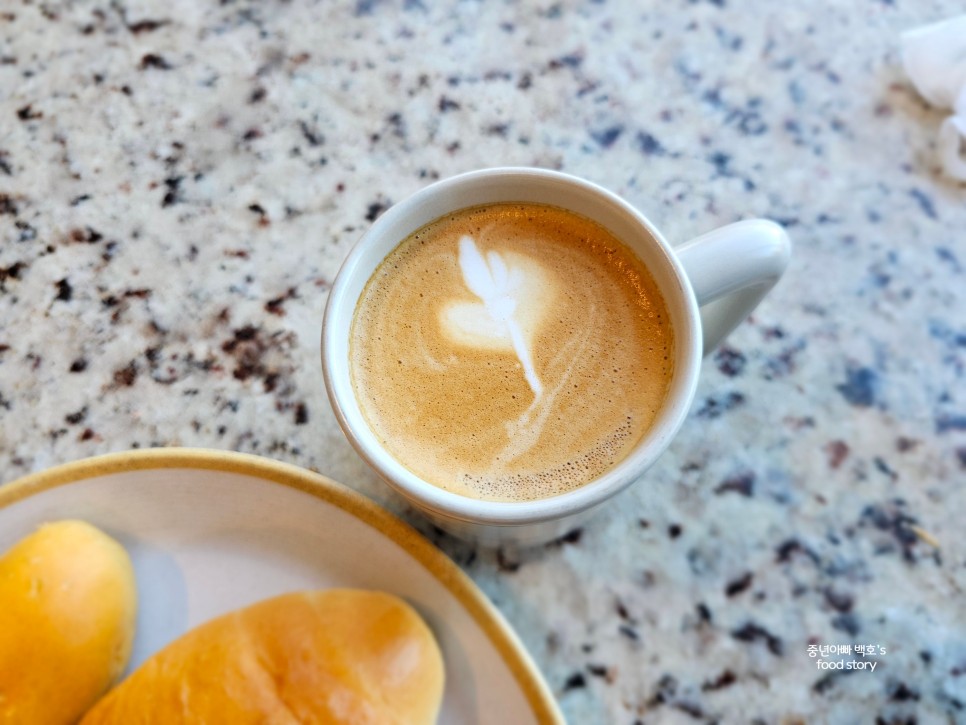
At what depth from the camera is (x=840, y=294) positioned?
731 millimetres

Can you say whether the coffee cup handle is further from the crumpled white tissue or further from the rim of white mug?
the crumpled white tissue

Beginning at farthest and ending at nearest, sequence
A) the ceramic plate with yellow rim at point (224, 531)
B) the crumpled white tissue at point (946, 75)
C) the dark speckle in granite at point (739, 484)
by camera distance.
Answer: the crumpled white tissue at point (946, 75), the dark speckle in granite at point (739, 484), the ceramic plate with yellow rim at point (224, 531)

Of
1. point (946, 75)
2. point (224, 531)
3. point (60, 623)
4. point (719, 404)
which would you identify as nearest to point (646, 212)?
point (719, 404)

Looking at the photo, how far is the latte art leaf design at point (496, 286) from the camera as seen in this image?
55cm

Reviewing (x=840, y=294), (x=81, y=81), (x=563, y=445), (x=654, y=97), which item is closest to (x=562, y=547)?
(x=563, y=445)

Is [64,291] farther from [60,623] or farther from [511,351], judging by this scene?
[511,351]

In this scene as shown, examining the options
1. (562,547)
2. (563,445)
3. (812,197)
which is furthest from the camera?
(812,197)

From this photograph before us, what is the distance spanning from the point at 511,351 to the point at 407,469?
0.39 feet

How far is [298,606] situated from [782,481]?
421 millimetres

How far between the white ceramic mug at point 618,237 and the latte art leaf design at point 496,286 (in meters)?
0.04

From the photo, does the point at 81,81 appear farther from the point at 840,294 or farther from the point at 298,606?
the point at 840,294

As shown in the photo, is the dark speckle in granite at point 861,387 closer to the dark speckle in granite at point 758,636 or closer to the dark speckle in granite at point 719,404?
the dark speckle in granite at point 719,404

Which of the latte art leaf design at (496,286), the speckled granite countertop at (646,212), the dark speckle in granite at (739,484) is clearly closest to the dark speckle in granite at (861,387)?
the speckled granite countertop at (646,212)

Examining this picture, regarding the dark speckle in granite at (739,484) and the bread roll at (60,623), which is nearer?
the bread roll at (60,623)
